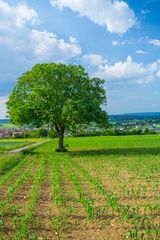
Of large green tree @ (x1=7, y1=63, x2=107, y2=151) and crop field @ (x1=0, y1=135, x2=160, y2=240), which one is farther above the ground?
large green tree @ (x1=7, y1=63, x2=107, y2=151)

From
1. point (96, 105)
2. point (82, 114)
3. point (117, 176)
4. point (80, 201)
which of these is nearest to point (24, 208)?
point (80, 201)

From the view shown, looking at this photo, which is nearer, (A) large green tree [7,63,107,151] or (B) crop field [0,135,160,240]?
(B) crop field [0,135,160,240]

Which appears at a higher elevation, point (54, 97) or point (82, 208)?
point (54, 97)

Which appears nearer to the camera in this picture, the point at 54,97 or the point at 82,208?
the point at 82,208

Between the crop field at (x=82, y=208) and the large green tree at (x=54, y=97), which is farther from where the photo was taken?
the large green tree at (x=54, y=97)

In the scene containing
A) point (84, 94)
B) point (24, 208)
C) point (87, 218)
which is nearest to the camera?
point (87, 218)

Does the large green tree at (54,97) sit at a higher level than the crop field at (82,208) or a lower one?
higher

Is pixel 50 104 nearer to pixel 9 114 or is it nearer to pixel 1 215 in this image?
pixel 9 114

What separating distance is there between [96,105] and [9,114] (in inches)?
480

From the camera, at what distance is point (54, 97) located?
46094 mm

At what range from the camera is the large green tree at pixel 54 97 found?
45.2 meters

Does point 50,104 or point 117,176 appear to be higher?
point 50,104

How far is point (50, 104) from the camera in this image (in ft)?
151

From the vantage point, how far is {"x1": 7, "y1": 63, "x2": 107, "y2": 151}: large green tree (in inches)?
1779
